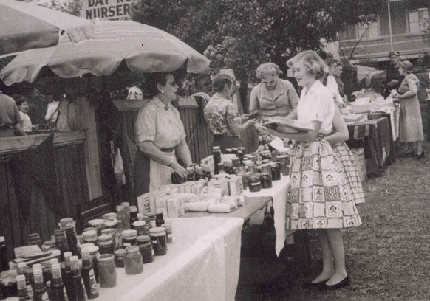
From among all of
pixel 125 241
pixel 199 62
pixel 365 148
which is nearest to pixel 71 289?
pixel 125 241

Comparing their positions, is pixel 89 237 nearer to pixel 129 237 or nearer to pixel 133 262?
pixel 129 237

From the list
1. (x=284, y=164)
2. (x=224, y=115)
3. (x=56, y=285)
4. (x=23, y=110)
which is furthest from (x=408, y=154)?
(x=56, y=285)

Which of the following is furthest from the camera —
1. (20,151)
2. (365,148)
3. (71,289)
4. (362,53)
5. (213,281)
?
(362,53)

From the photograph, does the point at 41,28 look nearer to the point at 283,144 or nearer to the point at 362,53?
the point at 283,144

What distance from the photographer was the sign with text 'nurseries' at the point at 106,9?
626 cm

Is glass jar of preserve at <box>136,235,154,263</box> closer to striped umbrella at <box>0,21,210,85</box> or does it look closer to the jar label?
the jar label

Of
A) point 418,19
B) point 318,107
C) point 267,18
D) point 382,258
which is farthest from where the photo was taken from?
point 418,19

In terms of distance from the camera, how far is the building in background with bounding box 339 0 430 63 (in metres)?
38.8

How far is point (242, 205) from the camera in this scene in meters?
4.41

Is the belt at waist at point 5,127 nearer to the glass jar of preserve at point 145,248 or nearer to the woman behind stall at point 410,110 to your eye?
the glass jar of preserve at point 145,248

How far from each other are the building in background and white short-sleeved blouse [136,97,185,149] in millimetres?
34438

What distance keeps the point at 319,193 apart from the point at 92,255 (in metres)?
2.59

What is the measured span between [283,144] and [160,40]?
1.71 meters

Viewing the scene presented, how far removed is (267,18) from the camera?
1731 cm
